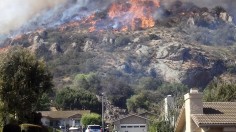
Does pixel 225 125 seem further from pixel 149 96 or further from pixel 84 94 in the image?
pixel 149 96

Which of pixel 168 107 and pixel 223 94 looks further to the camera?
pixel 223 94

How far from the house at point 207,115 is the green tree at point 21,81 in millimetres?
20820

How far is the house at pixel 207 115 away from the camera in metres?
21.0

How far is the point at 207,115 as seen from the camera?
21656 mm

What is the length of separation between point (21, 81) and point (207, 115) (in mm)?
23540

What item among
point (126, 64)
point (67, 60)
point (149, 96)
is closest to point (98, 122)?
point (149, 96)

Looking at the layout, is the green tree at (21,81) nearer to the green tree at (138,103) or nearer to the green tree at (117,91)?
the green tree at (138,103)

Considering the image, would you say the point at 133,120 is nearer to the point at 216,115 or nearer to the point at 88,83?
the point at 216,115

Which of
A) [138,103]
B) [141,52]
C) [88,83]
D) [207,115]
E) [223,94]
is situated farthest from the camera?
[141,52]

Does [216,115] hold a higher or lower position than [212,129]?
higher

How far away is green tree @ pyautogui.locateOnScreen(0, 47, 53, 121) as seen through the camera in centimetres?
4056

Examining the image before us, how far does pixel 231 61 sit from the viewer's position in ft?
544

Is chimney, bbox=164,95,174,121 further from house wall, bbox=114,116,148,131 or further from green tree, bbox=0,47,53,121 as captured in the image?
house wall, bbox=114,116,148,131

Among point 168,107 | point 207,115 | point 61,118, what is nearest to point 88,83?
point 61,118
